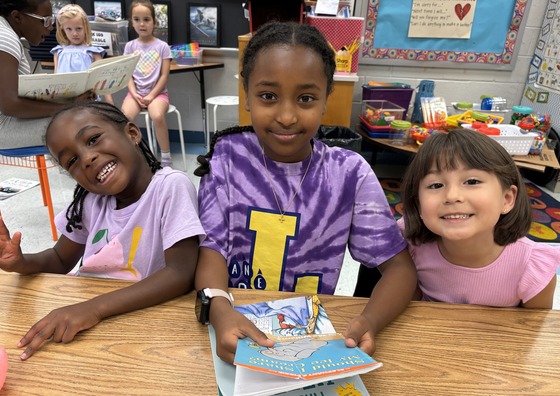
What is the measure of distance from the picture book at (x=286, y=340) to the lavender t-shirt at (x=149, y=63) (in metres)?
3.35

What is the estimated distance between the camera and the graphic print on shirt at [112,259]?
0.97 meters

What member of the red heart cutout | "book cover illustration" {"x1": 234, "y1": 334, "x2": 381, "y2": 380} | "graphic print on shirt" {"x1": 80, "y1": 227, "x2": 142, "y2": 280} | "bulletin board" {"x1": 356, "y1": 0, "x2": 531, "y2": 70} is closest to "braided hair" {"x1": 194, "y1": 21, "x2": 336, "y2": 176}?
"graphic print on shirt" {"x1": 80, "y1": 227, "x2": 142, "y2": 280}

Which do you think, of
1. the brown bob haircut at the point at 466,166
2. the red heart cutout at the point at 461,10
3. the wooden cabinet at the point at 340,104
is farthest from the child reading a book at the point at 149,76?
the brown bob haircut at the point at 466,166

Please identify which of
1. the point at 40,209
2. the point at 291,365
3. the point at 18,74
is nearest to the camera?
the point at 291,365

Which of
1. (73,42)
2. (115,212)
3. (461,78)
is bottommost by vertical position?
(115,212)

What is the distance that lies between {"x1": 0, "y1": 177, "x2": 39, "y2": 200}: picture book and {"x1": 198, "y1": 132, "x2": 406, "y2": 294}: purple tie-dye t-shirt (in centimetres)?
269

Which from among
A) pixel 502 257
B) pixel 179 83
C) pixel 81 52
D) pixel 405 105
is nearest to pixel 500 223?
pixel 502 257

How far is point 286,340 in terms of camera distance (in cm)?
65

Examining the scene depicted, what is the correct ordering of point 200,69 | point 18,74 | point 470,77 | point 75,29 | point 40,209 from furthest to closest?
point 200,69 → point 470,77 → point 75,29 → point 40,209 → point 18,74

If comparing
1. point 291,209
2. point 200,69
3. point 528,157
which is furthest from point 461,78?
point 291,209

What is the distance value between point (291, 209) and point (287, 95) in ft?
0.92

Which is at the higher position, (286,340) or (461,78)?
(461,78)

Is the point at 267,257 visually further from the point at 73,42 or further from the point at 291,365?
the point at 73,42

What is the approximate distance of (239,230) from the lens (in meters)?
0.98
